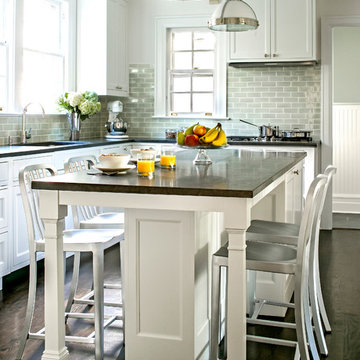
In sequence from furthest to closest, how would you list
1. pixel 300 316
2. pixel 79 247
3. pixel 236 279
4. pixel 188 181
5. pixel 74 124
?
1. pixel 74 124
2. pixel 79 247
3. pixel 300 316
4. pixel 188 181
5. pixel 236 279

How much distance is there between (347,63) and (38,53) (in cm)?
401

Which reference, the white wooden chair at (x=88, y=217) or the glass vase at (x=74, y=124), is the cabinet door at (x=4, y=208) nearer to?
the white wooden chair at (x=88, y=217)

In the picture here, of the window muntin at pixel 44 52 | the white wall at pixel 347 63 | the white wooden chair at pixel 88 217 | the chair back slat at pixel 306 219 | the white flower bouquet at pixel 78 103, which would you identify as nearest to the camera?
the chair back slat at pixel 306 219

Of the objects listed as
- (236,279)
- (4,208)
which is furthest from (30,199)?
(236,279)

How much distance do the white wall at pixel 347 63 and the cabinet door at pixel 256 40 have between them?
1.53 m

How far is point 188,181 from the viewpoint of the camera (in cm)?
278

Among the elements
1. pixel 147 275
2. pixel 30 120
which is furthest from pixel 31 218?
pixel 30 120

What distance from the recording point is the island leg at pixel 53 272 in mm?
2766

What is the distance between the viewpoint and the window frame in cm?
728

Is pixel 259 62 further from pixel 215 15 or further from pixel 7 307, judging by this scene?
pixel 7 307

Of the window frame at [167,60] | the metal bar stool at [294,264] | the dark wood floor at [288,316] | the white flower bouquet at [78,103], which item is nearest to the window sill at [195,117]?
the window frame at [167,60]

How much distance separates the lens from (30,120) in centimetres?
598

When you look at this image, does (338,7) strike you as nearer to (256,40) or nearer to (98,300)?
(256,40)

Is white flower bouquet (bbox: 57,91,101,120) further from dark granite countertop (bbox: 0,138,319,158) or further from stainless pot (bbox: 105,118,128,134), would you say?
stainless pot (bbox: 105,118,128,134)
